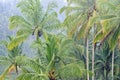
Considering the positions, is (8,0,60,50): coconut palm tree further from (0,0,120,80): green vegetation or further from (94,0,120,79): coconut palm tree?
(94,0,120,79): coconut palm tree

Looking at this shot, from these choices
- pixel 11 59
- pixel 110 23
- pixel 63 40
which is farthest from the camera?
pixel 11 59

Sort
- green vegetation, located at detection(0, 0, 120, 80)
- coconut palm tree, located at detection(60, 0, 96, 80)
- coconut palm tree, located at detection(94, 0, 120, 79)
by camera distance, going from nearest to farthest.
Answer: green vegetation, located at detection(0, 0, 120, 80)
coconut palm tree, located at detection(94, 0, 120, 79)
coconut palm tree, located at detection(60, 0, 96, 80)

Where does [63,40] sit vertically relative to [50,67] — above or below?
above

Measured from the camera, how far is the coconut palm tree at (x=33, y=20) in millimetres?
26281

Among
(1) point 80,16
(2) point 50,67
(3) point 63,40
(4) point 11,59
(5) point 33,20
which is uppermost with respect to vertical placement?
(1) point 80,16

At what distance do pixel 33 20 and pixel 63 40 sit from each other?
5.36 m

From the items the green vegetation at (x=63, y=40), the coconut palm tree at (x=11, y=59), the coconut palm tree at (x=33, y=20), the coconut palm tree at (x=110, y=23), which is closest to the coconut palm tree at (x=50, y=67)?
the green vegetation at (x=63, y=40)

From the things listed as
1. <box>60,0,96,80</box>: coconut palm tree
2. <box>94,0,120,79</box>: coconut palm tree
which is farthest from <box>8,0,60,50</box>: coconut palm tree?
<box>94,0,120,79</box>: coconut palm tree

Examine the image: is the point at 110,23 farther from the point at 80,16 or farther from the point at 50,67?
the point at 80,16

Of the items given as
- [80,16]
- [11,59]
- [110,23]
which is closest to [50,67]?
[110,23]

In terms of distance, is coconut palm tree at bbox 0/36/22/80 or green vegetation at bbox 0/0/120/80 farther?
coconut palm tree at bbox 0/36/22/80

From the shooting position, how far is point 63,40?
2211cm

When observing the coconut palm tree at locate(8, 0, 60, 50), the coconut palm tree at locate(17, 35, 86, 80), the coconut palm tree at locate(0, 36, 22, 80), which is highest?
the coconut palm tree at locate(8, 0, 60, 50)

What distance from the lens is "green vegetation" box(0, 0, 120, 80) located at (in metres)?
19.2
